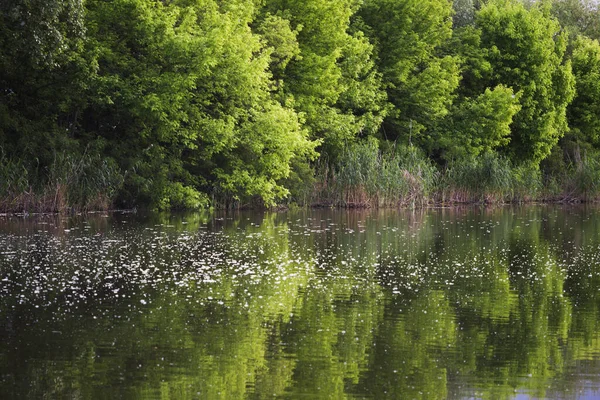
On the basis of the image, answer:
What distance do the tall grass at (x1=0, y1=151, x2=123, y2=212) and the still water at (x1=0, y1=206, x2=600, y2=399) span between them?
811cm

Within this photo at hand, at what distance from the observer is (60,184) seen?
112 feet

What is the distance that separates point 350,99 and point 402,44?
16.7ft

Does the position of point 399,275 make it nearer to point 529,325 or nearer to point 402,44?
point 529,325

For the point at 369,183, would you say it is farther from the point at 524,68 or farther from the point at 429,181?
the point at 524,68

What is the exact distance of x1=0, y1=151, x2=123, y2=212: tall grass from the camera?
32875mm

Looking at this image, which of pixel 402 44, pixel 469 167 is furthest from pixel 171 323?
pixel 402 44

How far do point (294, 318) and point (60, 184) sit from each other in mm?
22834

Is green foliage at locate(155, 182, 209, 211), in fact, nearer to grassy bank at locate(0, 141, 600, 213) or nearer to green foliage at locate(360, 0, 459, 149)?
grassy bank at locate(0, 141, 600, 213)

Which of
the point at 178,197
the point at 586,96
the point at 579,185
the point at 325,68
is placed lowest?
the point at 178,197

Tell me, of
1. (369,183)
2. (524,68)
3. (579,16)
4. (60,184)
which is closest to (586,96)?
(524,68)

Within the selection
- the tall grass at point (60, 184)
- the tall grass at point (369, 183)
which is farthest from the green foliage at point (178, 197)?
the tall grass at point (369, 183)

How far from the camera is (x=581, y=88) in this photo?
70.4 m

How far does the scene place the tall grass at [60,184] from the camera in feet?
108

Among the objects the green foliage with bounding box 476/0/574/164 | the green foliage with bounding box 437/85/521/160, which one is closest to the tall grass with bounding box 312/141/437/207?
the green foliage with bounding box 437/85/521/160
